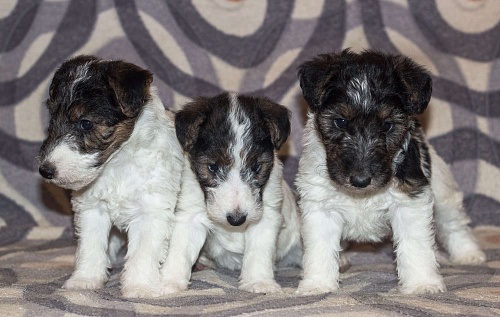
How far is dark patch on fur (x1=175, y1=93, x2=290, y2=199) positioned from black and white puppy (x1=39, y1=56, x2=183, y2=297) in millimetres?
264

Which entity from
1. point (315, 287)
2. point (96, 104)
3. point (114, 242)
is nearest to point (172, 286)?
point (315, 287)

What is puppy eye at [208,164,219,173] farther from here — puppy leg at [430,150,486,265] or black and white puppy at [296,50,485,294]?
puppy leg at [430,150,486,265]

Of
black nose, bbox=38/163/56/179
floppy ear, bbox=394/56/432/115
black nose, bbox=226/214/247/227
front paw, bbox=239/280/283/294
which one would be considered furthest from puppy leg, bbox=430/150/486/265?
black nose, bbox=38/163/56/179

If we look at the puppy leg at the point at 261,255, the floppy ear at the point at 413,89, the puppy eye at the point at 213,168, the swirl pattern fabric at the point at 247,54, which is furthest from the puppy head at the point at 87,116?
the swirl pattern fabric at the point at 247,54

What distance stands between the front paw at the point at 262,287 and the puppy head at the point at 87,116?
1.49 meters

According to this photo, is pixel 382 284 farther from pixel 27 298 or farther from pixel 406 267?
pixel 27 298

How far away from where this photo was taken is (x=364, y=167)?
4.15 meters

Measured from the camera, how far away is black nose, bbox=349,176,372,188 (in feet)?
13.5

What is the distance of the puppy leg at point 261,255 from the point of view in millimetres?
4602

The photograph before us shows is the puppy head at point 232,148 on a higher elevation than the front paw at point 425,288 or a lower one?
higher

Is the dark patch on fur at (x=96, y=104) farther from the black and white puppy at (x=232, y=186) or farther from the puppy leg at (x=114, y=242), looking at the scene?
the puppy leg at (x=114, y=242)

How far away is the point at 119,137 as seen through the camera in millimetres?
4582

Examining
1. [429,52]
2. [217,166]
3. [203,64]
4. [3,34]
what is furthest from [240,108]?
[3,34]

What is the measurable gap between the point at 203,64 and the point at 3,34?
2448 mm
